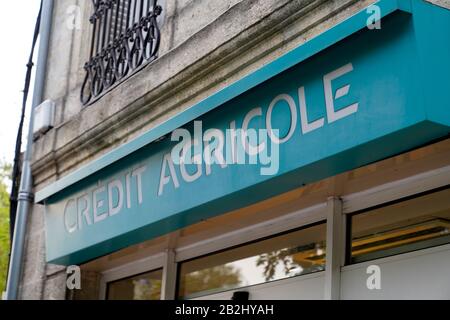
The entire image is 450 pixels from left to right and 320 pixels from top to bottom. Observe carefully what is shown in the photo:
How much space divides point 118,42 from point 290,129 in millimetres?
2919

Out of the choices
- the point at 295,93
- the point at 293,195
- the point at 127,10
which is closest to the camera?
the point at 295,93

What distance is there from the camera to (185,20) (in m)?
5.78

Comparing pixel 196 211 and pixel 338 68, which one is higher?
pixel 338 68

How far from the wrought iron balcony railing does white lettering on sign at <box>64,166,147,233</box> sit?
1.05m

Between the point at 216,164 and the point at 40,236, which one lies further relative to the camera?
the point at 40,236

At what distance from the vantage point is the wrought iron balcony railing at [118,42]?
6.25m

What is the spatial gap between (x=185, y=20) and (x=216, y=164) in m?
1.52

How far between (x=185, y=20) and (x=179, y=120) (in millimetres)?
1197

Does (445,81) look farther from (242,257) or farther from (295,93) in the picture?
(242,257)

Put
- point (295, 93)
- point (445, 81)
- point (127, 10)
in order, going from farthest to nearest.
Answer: point (127, 10) < point (295, 93) < point (445, 81)

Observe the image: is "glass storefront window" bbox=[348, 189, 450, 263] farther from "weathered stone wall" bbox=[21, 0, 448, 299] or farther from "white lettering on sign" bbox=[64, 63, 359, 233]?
"weathered stone wall" bbox=[21, 0, 448, 299]

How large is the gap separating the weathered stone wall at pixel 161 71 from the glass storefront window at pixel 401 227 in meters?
1.03
